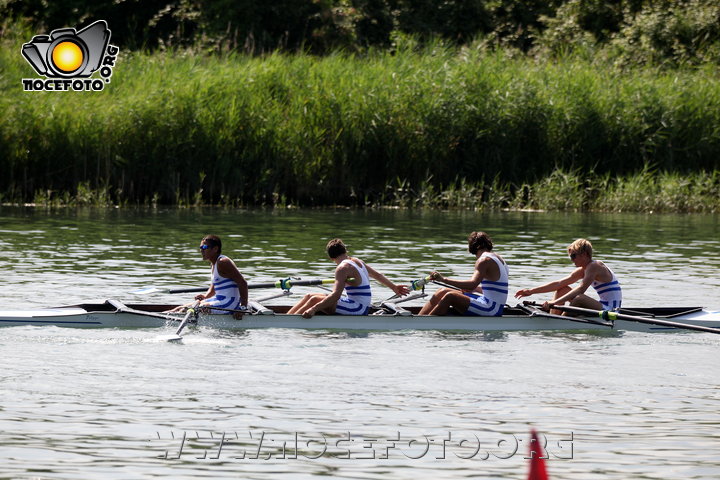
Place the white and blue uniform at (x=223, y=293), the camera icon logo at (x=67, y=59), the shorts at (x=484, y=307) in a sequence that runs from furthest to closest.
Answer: the camera icon logo at (x=67, y=59) < the shorts at (x=484, y=307) < the white and blue uniform at (x=223, y=293)

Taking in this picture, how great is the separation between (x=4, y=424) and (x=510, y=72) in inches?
988

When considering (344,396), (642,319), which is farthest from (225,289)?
(642,319)

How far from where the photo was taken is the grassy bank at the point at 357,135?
30422 mm

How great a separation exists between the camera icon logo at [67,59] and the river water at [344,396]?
43.0ft

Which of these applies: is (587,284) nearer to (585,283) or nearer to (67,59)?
(585,283)

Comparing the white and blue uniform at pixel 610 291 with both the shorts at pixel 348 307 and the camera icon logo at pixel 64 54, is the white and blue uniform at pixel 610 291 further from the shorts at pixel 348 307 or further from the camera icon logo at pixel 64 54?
the camera icon logo at pixel 64 54

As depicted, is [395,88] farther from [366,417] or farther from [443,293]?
[366,417]

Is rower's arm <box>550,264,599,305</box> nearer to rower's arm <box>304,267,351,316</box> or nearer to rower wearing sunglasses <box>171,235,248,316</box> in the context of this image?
rower's arm <box>304,267,351,316</box>

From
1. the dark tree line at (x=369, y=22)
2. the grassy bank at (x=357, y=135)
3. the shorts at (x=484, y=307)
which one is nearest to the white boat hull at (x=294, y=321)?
the shorts at (x=484, y=307)

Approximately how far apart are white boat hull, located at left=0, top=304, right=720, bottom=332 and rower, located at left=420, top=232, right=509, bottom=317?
0.18 m

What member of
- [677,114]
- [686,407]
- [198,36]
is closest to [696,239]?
[677,114]

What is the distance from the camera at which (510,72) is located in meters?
32.6

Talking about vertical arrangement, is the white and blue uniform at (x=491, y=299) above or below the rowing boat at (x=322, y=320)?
above

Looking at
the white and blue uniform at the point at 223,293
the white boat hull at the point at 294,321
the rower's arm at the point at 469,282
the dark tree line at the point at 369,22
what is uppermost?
the dark tree line at the point at 369,22
